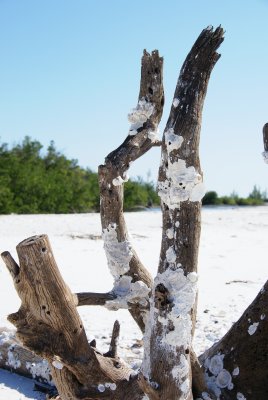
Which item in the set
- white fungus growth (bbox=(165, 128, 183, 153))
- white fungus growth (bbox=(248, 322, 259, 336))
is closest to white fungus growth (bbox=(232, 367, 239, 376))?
white fungus growth (bbox=(248, 322, 259, 336))

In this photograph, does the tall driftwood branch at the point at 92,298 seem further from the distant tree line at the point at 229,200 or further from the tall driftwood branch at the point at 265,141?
the distant tree line at the point at 229,200

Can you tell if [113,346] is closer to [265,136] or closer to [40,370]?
[40,370]

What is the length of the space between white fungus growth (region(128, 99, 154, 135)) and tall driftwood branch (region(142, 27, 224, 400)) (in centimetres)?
53

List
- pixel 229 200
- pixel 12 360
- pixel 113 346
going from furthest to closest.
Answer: pixel 229 200, pixel 12 360, pixel 113 346

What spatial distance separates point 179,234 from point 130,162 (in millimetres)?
605

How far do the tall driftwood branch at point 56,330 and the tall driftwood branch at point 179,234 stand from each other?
0.93 ft

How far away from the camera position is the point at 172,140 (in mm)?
2543

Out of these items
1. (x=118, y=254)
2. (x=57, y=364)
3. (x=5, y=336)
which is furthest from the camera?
(x=5, y=336)

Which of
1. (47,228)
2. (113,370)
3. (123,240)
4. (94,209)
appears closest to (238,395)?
(113,370)

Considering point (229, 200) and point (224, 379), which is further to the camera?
point (229, 200)

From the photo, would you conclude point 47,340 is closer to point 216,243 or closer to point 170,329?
point 170,329

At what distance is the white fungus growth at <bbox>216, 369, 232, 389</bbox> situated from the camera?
3.04 meters

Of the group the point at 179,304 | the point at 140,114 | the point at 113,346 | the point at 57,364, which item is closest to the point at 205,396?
the point at 113,346

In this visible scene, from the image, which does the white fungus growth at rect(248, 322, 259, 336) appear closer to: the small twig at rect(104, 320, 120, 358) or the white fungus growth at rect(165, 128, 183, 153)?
the small twig at rect(104, 320, 120, 358)
